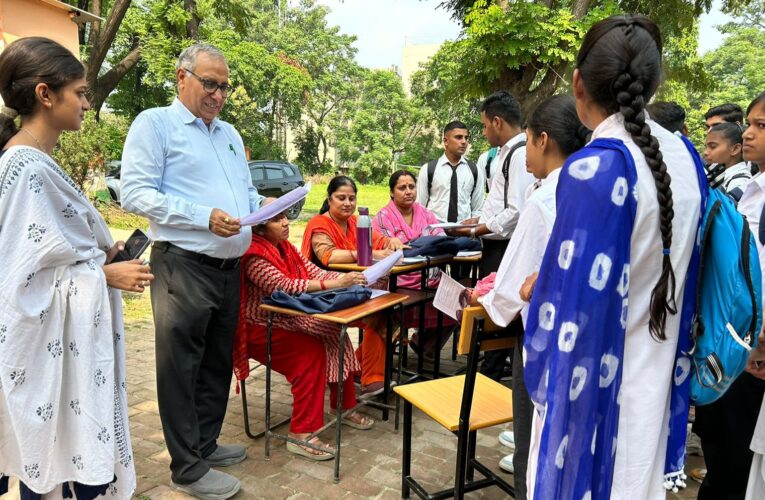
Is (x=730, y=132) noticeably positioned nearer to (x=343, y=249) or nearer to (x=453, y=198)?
(x=453, y=198)

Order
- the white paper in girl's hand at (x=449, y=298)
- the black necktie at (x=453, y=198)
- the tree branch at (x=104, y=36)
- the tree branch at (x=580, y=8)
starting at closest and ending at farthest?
the white paper in girl's hand at (x=449, y=298) → the black necktie at (x=453, y=198) → the tree branch at (x=580, y=8) → the tree branch at (x=104, y=36)

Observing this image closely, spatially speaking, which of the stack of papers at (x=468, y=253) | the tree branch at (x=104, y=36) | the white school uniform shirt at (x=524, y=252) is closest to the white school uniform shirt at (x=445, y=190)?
the stack of papers at (x=468, y=253)

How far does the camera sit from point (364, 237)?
3.82 m

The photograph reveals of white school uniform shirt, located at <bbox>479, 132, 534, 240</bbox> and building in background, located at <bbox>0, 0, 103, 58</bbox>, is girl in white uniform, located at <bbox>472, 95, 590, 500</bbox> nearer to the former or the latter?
white school uniform shirt, located at <bbox>479, 132, 534, 240</bbox>

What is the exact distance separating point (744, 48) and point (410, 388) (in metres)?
50.7

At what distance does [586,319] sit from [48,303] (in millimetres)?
1652

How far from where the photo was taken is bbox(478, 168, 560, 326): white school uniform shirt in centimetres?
187

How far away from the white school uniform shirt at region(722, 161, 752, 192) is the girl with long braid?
2.65 metres

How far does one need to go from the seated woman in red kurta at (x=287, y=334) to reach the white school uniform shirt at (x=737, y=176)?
2544 mm

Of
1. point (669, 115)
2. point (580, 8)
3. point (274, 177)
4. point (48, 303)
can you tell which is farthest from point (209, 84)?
point (274, 177)

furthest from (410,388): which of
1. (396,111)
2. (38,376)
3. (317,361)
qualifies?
(396,111)

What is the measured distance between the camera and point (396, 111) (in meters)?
37.6

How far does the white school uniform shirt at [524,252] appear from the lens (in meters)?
1.87

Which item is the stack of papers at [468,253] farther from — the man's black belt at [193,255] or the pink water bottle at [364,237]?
the man's black belt at [193,255]
